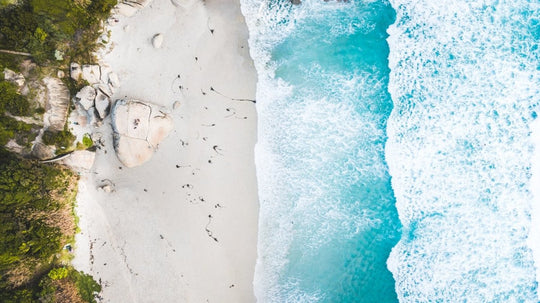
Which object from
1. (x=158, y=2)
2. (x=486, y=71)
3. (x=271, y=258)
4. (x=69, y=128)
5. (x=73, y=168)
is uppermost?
(x=158, y=2)

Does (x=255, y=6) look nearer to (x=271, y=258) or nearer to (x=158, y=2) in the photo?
(x=158, y=2)

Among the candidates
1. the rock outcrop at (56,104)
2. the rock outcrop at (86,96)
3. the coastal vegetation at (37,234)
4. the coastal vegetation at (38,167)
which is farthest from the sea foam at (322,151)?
the rock outcrop at (56,104)

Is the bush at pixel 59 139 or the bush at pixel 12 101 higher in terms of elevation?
the bush at pixel 12 101

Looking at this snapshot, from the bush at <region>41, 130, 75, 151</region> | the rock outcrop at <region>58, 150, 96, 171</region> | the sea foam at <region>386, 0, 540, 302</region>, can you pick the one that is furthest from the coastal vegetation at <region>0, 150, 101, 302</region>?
the sea foam at <region>386, 0, 540, 302</region>

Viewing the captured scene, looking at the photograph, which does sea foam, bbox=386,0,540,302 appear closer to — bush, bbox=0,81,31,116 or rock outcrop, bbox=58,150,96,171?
rock outcrop, bbox=58,150,96,171

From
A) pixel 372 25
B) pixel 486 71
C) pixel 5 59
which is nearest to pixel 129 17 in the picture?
pixel 5 59

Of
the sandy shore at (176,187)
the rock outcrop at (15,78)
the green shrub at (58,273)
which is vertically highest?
the rock outcrop at (15,78)

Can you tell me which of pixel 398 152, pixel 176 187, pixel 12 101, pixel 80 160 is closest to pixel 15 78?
pixel 12 101

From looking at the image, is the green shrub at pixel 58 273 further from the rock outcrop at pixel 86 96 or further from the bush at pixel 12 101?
→ the rock outcrop at pixel 86 96
